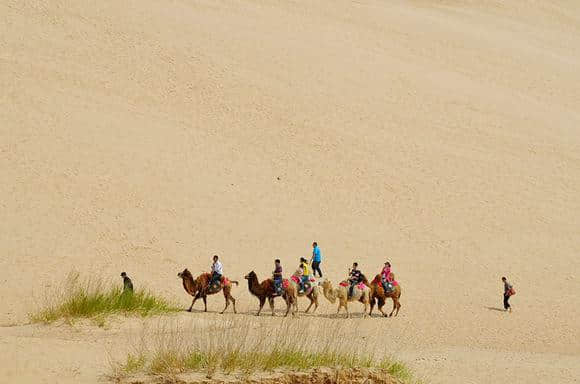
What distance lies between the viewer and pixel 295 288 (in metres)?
23.0

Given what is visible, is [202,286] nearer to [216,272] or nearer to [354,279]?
[216,272]

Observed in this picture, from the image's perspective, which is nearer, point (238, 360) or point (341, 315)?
point (238, 360)

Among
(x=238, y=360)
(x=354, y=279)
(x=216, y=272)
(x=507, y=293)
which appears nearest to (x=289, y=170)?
(x=354, y=279)

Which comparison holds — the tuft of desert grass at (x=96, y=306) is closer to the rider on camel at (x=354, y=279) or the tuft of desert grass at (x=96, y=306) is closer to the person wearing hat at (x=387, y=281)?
the rider on camel at (x=354, y=279)

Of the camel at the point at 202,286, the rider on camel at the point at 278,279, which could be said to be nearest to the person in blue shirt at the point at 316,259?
the rider on camel at the point at 278,279

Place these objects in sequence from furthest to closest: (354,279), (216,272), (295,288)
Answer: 1. (354,279)
2. (295,288)
3. (216,272)

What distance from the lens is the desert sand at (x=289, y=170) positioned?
22766mm

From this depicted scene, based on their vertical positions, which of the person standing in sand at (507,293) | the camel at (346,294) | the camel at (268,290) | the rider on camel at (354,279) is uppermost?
the person standing in sand at (507,293)

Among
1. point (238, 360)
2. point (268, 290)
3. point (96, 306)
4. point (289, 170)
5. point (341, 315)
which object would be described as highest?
point (289, 170)

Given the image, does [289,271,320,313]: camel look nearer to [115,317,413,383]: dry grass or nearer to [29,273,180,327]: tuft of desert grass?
[29,273,180,327]: tuft of desert grass

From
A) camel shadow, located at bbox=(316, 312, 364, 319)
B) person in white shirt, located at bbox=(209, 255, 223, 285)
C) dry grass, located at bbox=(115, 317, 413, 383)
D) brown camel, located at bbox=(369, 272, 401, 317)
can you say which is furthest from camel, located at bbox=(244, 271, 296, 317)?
dry grass, located at bbox=(115, 317, 413, 383)

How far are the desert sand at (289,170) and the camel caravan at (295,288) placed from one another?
0.79 m

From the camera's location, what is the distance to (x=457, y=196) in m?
36.0

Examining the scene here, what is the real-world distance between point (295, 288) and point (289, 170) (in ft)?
43.1
